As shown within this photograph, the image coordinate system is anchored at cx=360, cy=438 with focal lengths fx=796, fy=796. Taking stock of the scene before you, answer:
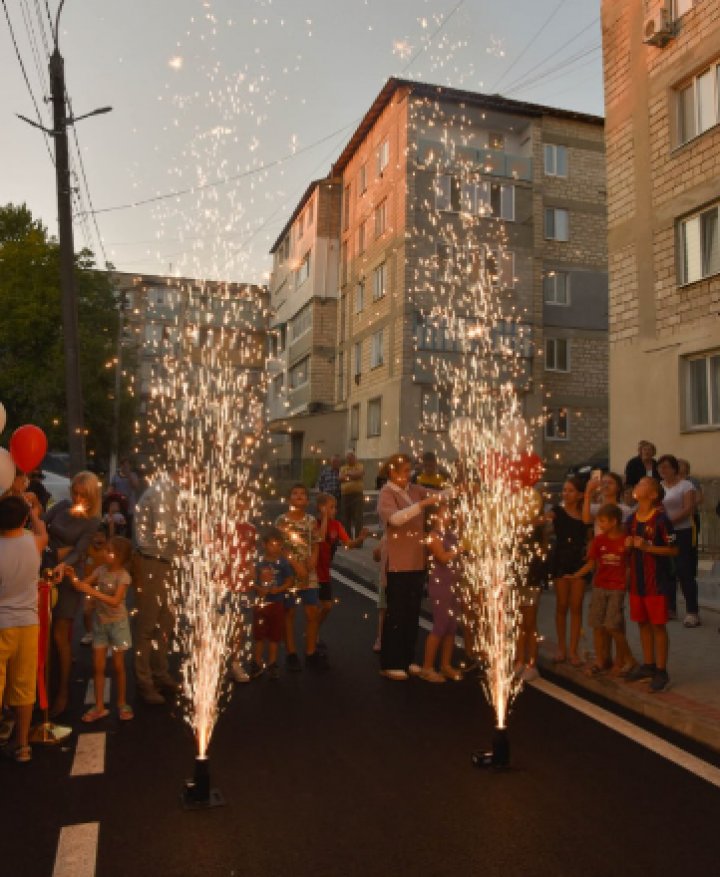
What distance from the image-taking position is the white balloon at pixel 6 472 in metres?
5.50

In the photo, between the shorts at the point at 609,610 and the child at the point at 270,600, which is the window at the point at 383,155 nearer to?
the child at the point at 270,600

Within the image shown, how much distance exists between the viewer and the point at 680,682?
6.44 m

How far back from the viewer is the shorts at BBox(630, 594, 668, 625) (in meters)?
6.35

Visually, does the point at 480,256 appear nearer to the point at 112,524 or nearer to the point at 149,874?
the point at 112,524

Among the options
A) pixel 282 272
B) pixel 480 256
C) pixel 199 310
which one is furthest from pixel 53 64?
pixel 199 310

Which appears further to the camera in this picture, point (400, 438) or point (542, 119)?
point (542, 119)

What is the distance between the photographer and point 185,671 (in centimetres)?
674

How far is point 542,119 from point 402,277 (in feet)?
28.7

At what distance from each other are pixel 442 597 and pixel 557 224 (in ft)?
90.4

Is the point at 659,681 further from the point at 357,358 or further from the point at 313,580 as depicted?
the point at 357,358

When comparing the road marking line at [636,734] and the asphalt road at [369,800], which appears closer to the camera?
the asphalt road at [369,800]

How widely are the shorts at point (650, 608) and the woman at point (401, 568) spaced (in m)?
1.80

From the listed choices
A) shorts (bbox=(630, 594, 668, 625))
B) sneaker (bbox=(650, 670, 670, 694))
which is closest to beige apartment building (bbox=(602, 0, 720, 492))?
shorts (bbox=(630, 594, 668, 625))

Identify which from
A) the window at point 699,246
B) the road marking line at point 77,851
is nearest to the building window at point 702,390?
the window at point 699,246
